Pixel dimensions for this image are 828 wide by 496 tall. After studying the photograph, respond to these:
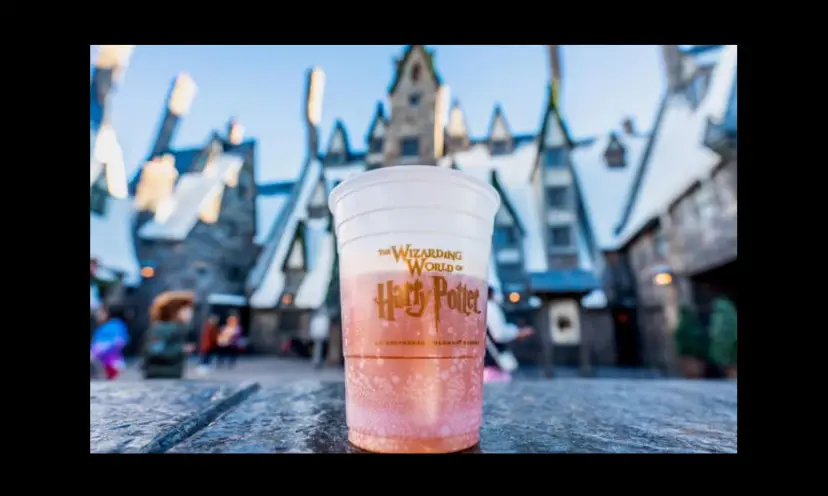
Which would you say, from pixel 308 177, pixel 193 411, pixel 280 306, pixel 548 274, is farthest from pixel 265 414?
pixel 308 177

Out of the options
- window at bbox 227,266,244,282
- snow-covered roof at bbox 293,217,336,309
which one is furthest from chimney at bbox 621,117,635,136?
window at bbox 227,266,244,282

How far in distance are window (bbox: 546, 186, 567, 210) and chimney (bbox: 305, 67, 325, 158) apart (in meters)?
10.7

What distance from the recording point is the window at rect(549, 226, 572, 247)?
13.1 m

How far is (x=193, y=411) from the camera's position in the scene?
108cm

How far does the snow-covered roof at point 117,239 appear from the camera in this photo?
557 inches

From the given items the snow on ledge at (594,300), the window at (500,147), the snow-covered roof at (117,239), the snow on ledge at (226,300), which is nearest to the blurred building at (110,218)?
the snow-covered roof at (117,239)

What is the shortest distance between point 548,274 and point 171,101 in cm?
1804

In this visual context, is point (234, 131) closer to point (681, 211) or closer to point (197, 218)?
point (197, 218)

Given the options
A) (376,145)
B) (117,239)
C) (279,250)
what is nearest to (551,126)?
(376,145)

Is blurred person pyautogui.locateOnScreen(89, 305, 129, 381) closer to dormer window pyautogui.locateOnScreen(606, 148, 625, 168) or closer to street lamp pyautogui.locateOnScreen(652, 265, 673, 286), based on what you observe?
street lamp pyautogui.locateOnScreen(652, 265, 673, 286)

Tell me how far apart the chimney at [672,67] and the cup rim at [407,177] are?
49.6 ft

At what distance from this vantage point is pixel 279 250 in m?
16.6

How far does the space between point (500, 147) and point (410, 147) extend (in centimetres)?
432
